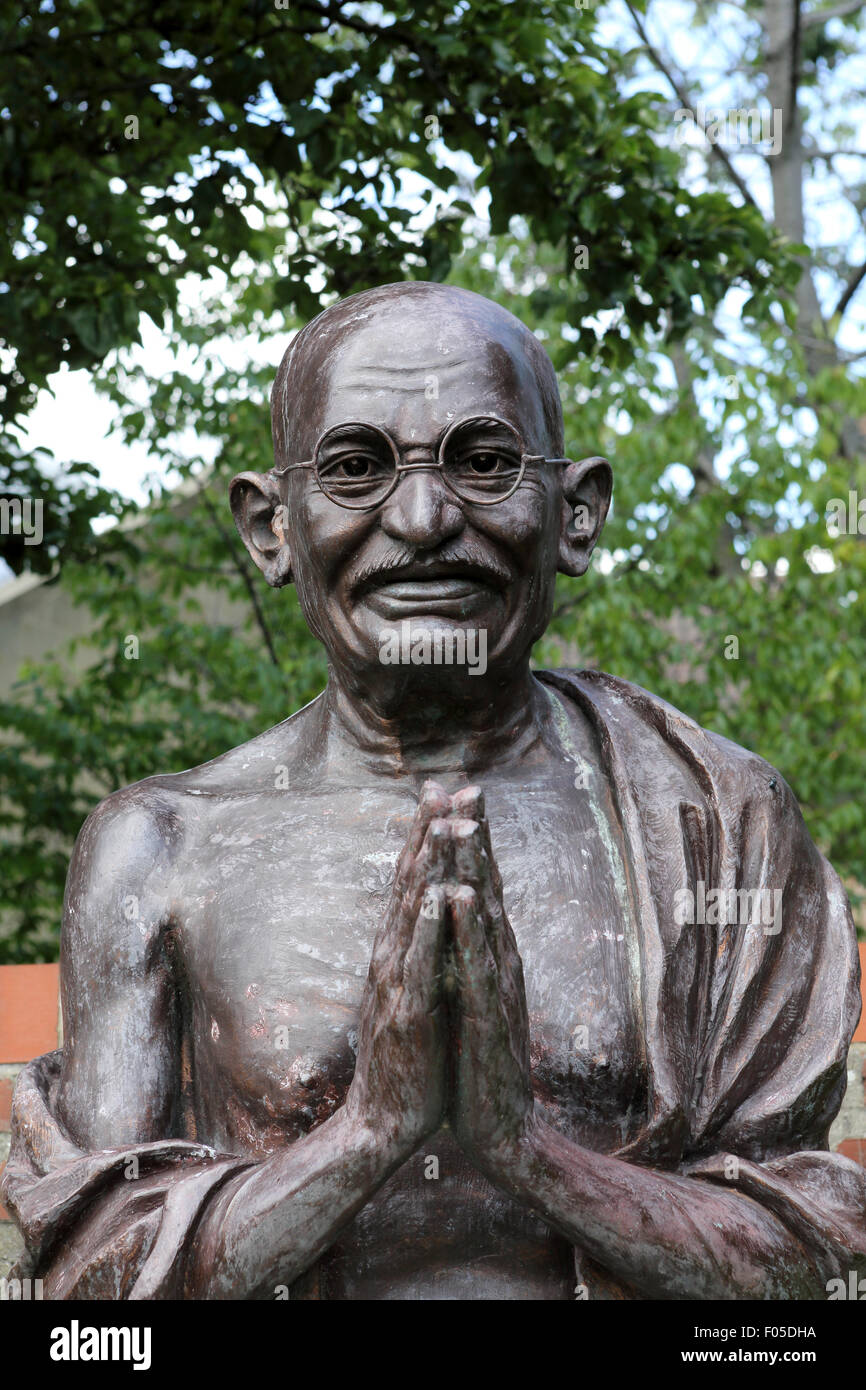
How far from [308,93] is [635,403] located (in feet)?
8.11

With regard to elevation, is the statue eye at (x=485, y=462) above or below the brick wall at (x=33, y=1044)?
above

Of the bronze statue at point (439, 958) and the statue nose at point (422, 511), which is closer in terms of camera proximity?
the bronze statue at point (439, 958)

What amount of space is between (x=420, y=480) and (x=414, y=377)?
0.19 meters

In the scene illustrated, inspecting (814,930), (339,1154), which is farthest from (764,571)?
(339,1154)

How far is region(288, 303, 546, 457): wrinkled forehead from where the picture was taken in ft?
9.11

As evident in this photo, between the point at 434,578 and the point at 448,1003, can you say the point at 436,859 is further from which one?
the point at 434,578

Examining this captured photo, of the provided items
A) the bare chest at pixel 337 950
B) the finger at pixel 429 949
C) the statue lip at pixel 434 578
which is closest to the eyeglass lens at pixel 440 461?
the statue lip at pixel 434 578

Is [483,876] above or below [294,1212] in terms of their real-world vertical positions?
above

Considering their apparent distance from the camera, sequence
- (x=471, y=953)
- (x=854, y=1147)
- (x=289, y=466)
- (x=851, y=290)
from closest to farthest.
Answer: (x=471, y=953), (x=289, y=466), (x=854, y=1147), (x=851, y=290)

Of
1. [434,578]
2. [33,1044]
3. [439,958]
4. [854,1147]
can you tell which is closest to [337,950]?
[439,958]

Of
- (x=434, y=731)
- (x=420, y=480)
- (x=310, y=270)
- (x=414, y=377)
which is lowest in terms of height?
(x=434, y=731)

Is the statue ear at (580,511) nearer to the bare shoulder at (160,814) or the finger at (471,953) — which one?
the bare shoulder at (160,814)

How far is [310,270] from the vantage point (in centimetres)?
625

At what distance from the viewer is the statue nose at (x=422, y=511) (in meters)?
2.69
